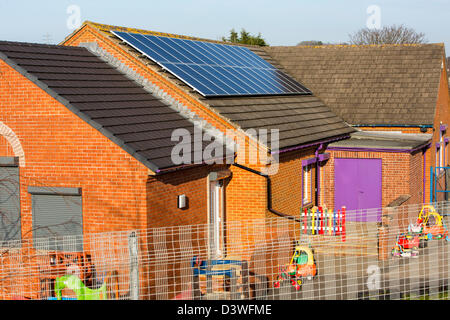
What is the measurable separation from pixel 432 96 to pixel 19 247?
16032 millimetres

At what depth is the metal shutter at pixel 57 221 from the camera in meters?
12.4

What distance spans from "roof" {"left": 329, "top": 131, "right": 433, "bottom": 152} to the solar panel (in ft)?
8.47

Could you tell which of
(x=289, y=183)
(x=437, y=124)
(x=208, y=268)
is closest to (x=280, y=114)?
(x=289, y=183)

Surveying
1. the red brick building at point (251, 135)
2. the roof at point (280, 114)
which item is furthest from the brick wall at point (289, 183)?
the roof at point (280, 114)

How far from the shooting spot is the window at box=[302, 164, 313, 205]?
19.3 meters

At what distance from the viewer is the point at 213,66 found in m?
18.7

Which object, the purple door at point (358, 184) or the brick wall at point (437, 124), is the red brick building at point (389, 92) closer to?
the brick wall at point (437, 124)

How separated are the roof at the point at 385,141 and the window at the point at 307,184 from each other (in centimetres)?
156

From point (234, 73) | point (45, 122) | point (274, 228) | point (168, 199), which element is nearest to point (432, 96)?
point (234, 73)

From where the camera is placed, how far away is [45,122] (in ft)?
41.3

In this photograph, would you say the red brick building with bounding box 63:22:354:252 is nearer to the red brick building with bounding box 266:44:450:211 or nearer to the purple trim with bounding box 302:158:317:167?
the purple trim with bounding box 302:158:317:167

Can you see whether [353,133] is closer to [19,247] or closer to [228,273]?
[228,273]
